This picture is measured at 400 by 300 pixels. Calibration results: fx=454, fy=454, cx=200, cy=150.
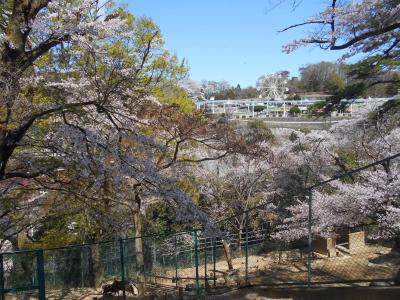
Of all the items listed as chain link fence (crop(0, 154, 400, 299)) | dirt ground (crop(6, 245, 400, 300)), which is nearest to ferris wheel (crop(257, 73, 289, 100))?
chain link fence (crop(0, 154, 400, 299))

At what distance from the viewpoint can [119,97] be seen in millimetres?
7520

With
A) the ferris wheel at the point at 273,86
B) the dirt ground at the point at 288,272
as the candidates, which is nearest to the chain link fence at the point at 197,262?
the dirt ground at the point at 288,272

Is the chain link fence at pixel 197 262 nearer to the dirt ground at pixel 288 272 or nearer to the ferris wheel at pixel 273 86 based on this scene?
the dirt ground at pixel 288 272

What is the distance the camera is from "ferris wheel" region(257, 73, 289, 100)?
95688mm

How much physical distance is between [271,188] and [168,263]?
10.3 m

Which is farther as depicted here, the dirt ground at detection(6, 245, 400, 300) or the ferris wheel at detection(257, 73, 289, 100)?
the ferris wheel at detection(257, 73, 289, 100)

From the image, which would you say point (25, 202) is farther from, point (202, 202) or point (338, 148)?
point (338, 148)

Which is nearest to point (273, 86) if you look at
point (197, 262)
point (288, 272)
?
point (288, 272)

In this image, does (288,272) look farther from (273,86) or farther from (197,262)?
(273,86)

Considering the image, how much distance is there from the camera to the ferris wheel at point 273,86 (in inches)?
3767

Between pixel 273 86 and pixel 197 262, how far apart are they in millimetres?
88462

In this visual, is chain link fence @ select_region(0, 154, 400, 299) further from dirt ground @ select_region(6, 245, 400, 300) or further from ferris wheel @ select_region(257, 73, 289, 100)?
ferris wheel @ select_region(257, 73, 289, 100)

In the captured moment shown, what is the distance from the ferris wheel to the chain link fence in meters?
74.1

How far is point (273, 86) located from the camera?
96000mm
